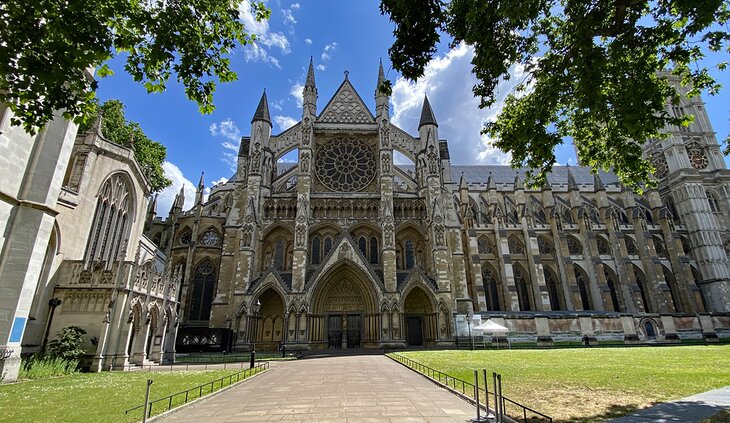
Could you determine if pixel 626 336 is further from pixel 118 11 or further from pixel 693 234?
pixel 118 11

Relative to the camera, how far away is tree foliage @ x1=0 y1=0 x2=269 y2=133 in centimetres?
590

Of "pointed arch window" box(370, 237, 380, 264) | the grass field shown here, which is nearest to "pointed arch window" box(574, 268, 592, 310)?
"pointed arch window" box(370, 237, 380, 264)

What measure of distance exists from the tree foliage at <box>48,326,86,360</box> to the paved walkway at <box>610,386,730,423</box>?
17.0 metres

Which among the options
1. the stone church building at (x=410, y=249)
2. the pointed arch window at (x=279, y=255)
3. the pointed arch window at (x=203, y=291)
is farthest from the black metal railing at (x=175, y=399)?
the pointed arch window at (x=203, y=291)

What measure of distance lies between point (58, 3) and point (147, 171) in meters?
19.6

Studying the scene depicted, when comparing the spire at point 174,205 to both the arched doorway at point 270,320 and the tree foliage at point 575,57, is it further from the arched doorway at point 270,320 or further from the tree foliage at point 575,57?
the tree foliage at point 575,57

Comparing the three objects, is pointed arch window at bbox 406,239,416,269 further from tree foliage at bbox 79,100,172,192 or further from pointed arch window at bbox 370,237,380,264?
tree foliage at bbox 79,100,172,192

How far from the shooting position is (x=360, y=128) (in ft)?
110

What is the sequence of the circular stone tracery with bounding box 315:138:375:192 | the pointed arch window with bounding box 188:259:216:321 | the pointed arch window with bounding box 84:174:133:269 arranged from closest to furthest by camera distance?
the pointed arch window with bounding box 84:174:133:269 < the pointed arch window with bounding box 188:259:216:321 < the circular stone tracery with bounding box 315:138:375:192

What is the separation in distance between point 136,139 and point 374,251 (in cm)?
2077

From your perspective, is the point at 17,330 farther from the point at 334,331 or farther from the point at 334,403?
the point at 334,331

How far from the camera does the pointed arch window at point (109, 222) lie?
17375 millimetres

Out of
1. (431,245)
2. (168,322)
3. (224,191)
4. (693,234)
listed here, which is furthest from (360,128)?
(693,234)

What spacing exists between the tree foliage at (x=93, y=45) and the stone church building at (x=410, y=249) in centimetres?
1503
